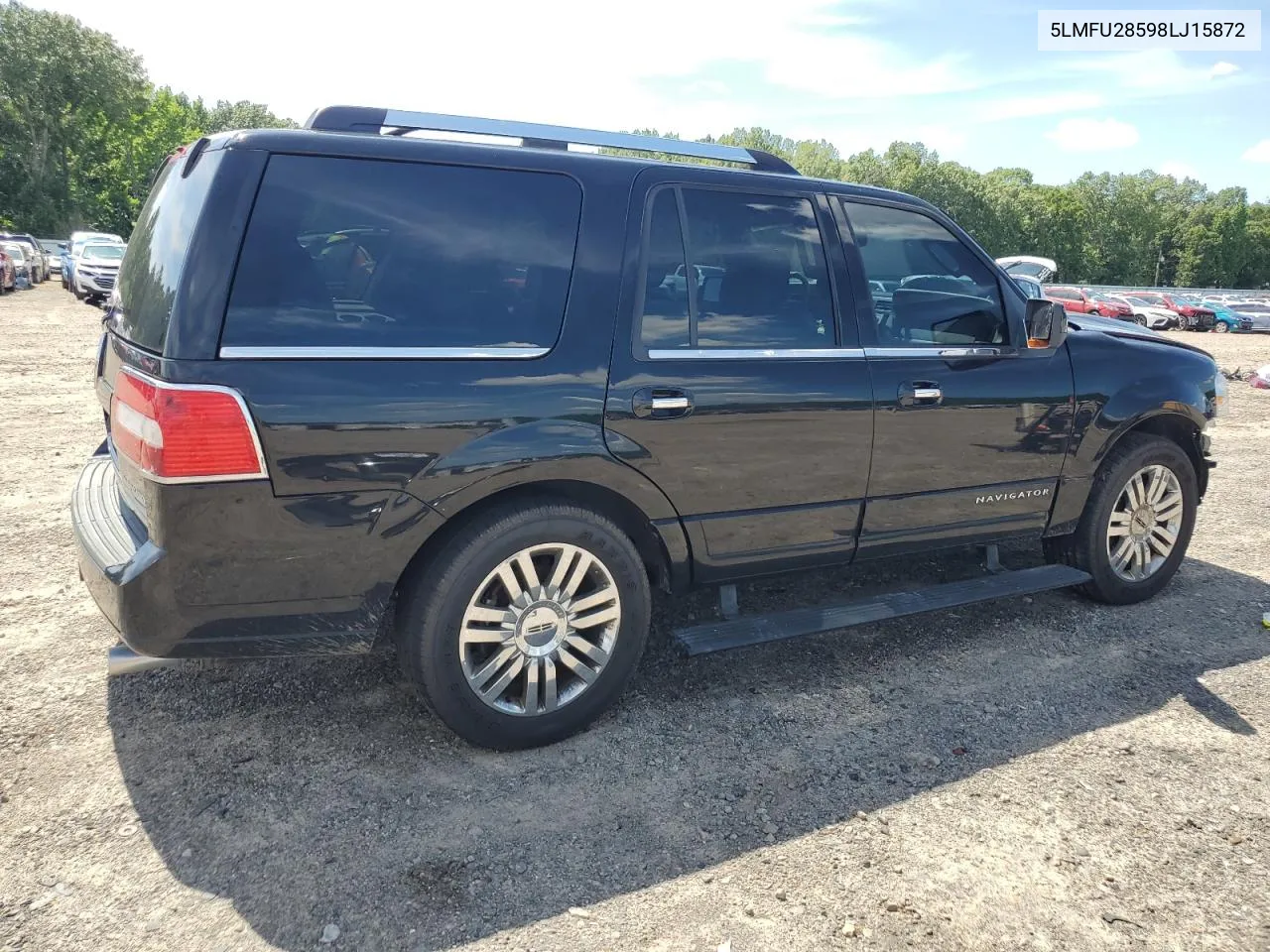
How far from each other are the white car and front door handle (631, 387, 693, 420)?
130ft

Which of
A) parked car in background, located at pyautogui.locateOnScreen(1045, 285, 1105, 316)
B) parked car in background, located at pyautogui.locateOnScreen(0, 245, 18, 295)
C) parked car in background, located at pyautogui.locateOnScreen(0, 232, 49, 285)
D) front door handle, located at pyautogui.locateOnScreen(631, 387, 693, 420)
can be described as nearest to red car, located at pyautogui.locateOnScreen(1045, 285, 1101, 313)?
parked car in background, located at pyautogui.locateOnScreen(1045, 285, 1105, 316)

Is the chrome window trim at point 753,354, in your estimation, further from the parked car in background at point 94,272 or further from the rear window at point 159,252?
the parked car in background at point 94,272

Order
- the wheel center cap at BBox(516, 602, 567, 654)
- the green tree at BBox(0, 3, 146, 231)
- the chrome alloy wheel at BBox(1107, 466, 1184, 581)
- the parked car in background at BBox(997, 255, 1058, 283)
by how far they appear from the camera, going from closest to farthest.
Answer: the wheel center cap at BBox(516, 602, 567, 654) < the chrome alloy wheel at BBox(1107, 466, 1184, 581) < the parked car in background at BBox(997, 255, 1058, 283) < the green tree at BBox(0, 3, 146, 231)

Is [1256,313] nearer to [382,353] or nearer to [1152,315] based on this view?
[1152,315]

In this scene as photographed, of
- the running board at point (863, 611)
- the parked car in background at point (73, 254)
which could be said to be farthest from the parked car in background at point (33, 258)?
the running board at point (863, 611)

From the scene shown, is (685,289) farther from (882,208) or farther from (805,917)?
(805,917)

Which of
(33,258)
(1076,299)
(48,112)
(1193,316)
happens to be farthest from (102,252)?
(1193,316)

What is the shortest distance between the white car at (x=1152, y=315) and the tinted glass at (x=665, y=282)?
3952cm

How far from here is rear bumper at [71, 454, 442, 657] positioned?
2633 millimetres

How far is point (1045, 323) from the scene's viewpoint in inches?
162

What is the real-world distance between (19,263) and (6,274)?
252 centimetres

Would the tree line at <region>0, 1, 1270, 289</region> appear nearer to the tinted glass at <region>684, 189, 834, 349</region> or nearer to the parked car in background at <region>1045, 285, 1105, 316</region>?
the tinted glass at <region>684, 189, 834, 349</region>

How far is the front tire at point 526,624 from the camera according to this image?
2.97 metres

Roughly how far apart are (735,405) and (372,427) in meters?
1.32
